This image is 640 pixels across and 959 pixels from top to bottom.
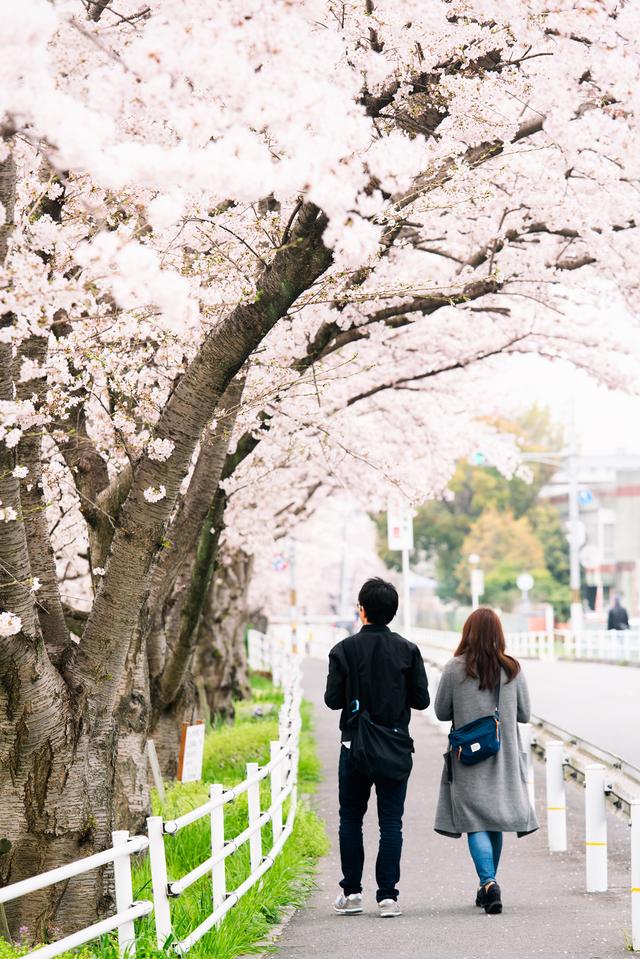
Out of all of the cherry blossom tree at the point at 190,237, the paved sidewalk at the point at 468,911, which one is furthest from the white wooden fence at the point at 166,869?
the cherry blossom tree at the point at 190,237

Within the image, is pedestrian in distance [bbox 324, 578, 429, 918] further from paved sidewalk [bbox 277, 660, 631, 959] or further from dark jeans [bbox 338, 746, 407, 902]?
paved sidewalk [bbox 277, 660, 631, 959]

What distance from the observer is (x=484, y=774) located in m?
7.59

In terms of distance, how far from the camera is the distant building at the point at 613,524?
2530 inches

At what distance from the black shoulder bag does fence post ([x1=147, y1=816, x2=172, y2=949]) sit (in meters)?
1.66

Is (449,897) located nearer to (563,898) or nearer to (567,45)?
(563,898)

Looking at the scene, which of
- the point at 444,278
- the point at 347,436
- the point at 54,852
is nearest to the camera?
the point at 54,852

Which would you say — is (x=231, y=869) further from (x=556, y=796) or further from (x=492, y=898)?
(x=556, y=796)

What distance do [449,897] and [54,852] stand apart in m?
2.69

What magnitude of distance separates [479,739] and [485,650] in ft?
1.65

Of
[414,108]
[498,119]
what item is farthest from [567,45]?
[414,108]

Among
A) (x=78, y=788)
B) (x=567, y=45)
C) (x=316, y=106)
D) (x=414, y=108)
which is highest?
(x=567, y=45)

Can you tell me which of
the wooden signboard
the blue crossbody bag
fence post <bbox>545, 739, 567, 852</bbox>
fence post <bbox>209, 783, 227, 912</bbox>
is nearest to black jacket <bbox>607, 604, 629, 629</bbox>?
the wooden signboard

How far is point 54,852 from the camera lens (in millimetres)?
6797

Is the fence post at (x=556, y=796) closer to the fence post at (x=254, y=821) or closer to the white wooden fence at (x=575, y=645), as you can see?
the fence post at (x=254, y=821)
